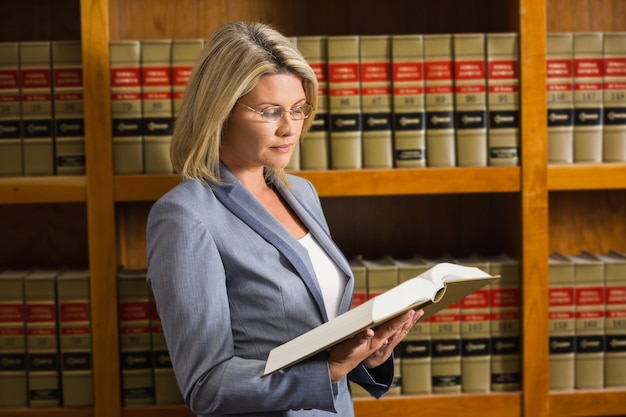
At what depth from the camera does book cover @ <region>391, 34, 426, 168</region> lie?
1712 mm

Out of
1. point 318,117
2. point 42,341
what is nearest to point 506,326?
point 318,117

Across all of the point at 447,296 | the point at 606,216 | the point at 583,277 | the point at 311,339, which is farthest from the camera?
the point at 606,216

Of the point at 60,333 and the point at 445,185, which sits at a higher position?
the point at 445,185

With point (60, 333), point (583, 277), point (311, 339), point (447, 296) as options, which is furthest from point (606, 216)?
point (60, 333)

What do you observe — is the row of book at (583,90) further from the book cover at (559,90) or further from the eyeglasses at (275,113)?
the eyeglasses at (275,113)

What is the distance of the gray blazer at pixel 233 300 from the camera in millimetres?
1108

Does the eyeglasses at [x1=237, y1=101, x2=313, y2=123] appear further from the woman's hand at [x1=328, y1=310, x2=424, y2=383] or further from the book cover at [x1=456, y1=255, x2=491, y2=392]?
the book cover at [x1=456, y1=255, x2=491, y2=392]

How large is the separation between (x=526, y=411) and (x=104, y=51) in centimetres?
126

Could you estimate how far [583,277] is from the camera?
178cm

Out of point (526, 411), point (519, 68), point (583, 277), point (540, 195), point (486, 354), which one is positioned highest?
point (519, 68)

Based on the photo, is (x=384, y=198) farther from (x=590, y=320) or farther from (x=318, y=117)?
(x=590, y=320)

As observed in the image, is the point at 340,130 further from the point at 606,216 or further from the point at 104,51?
the point at 606,216

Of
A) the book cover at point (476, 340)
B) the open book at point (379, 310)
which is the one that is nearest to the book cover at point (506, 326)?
the book cover at point (476, 340)

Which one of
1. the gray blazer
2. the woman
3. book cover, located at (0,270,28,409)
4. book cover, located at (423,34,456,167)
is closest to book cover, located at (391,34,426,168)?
book cover, located at (423,34,456,167)
